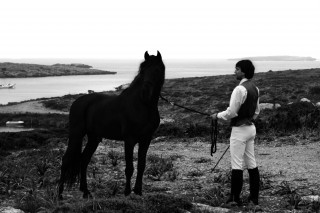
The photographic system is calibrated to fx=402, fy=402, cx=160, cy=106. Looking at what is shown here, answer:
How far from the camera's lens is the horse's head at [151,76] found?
642cm

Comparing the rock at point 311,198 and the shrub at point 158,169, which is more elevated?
the rock at point 311,198

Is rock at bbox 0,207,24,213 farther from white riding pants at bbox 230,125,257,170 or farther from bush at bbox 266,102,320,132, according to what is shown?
bush at bbox 266,102,320,132

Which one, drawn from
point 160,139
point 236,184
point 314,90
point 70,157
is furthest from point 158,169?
point 314,90

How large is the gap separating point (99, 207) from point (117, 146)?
1066 cm

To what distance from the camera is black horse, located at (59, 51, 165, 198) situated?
6516 mm

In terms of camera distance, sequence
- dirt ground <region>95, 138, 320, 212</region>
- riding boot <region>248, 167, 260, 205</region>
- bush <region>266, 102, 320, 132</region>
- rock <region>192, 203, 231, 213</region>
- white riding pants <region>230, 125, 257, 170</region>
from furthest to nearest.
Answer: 1. bush <region>266, 102, 320, 132</region>
2. dirt ground <region>95, 138, 320, 212</region>
3. riding boot <region>248, 167, 260, 205</region>
4. white riding pants <region>230, 125, 257, 170</region>
5. rock <region>192, 203, 231, 213</region>

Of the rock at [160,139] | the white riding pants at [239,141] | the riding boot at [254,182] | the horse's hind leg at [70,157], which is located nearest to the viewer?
the white riding pants at [239,141]

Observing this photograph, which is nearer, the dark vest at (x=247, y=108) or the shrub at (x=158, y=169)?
the dark vest at (x=247, y=108)

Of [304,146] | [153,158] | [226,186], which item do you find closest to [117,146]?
[153,158]

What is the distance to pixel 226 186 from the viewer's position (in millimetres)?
8750

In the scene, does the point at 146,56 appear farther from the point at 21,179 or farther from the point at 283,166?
the point at 283,166

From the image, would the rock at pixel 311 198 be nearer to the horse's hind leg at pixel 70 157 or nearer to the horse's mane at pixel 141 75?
the horse's mane at pixel 141 75

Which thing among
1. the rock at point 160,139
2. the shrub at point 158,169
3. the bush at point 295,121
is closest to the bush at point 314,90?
the bush at point 295,121

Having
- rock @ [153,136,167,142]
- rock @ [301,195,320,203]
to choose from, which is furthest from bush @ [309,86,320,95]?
rock @ [301,195,320,203]
